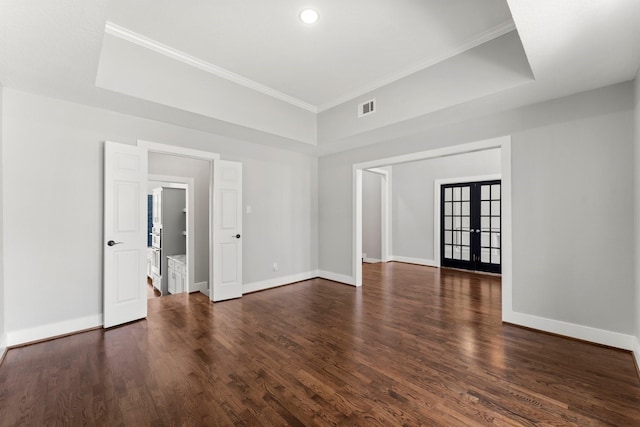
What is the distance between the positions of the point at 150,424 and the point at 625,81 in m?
4.95

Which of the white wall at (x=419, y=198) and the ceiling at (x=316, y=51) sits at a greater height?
the ceiling at (x=316, y=51)

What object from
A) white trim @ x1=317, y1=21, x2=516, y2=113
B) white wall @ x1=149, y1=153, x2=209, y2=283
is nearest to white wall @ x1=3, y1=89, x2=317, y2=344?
white wall @ x1=149, y1=153, x2=209, y2=283

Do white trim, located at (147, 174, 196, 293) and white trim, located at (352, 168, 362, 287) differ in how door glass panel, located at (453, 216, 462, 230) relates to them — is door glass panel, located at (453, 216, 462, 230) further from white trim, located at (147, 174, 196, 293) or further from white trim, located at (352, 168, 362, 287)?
white trim, located at (147, 174, 196, 293)

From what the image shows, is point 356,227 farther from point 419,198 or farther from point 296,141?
point 419,198

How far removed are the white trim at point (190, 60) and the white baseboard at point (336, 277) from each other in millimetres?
3237

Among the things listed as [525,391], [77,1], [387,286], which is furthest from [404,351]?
[77,1]

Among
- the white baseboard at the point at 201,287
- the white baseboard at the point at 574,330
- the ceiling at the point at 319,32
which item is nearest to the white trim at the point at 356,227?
the ceiling at the point at 319,32

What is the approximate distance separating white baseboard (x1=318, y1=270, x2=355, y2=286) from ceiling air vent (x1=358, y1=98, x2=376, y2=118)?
2.94m

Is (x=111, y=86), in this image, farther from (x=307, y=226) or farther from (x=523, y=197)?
(x=523, y=197)

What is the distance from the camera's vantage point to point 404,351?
8.88ft

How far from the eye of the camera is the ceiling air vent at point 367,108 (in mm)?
4070

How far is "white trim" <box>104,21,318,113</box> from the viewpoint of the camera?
2863 mm

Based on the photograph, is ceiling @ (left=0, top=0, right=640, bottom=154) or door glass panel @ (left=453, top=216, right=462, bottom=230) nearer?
ceiling @ (left=0, top=0, right=640, bottom=154)

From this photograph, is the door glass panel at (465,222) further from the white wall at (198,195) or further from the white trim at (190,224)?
the white trim at (190,224)
